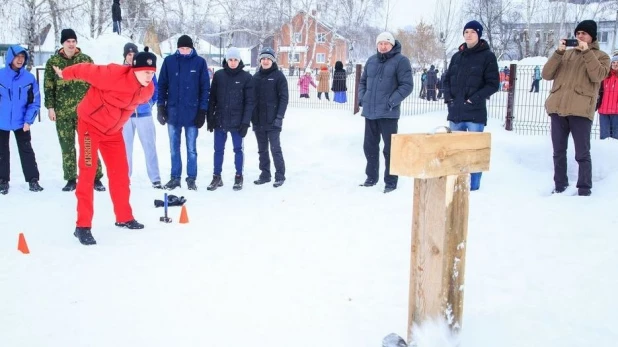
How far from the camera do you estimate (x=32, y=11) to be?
23828mm

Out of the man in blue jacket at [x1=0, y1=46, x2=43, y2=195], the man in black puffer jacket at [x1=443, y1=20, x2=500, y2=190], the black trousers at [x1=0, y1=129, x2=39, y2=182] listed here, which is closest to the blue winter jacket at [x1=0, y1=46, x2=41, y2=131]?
the man in blue jacket at [x1=0, y1=46, x2=43, y2=195]

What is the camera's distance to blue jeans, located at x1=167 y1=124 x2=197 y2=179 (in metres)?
7.76

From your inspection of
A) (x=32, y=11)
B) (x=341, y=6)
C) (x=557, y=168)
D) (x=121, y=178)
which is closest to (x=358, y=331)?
(x=121, y=178)

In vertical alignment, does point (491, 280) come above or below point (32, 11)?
below

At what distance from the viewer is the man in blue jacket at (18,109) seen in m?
7.30

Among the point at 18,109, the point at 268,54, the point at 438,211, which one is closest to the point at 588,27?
the point at 268,54

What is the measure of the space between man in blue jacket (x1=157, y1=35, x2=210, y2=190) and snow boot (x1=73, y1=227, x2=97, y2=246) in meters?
2.71

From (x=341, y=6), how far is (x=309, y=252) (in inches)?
1639

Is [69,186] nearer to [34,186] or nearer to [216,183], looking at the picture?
[34,186]

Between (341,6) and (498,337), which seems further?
(341,6)

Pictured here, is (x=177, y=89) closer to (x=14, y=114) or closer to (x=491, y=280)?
(x=14, y=114)

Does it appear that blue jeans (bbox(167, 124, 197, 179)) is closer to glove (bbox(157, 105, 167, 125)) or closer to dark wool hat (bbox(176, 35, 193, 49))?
glove (bbox(157, 105, 167, 125))

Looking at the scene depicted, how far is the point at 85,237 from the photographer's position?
502 cm

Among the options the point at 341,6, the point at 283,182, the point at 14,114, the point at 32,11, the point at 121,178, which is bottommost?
the point at 283,182
